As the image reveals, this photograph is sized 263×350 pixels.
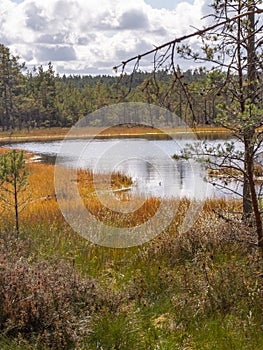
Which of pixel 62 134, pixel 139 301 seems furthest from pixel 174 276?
pixel 62 134

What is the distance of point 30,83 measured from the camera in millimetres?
79250

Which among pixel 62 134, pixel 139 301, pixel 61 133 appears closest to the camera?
pixel 139 301

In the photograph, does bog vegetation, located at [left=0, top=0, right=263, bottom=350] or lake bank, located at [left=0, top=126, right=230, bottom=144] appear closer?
bog vegetation, located at [left=0, top=0, right=263, bottom=350]

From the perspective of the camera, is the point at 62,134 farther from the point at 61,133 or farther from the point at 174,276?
the point at 174,276

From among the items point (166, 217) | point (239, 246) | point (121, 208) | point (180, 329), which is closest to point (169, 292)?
point (180, 329)

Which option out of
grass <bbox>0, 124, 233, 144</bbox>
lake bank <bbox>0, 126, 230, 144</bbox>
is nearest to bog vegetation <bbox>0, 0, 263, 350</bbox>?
lake bank <bbox>0, 126, 230, 144</bbox>

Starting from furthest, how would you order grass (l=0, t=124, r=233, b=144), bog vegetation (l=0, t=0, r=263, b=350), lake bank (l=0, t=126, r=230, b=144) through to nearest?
grass (l=0, t=124, r=233, b=144) → lake bank (l=0, t=126, r=230, b=144) → bog vegetation (l=0, t=0, r=263, b=350)

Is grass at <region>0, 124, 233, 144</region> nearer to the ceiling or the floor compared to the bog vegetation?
nearer to the ceiling

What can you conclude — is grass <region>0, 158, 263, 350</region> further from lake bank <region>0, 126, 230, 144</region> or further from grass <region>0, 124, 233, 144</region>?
grass <region>0, 124, 233, 144</region>

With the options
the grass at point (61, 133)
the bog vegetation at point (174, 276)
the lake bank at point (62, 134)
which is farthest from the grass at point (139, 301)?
the grass at point (61, 133)

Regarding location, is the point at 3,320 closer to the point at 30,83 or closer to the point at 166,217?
the point at 166,217

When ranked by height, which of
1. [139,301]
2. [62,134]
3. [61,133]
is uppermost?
[61,133]

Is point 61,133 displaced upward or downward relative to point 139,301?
upward

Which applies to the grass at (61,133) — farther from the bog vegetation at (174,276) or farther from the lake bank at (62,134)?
the bog vegetation at (174,276)
